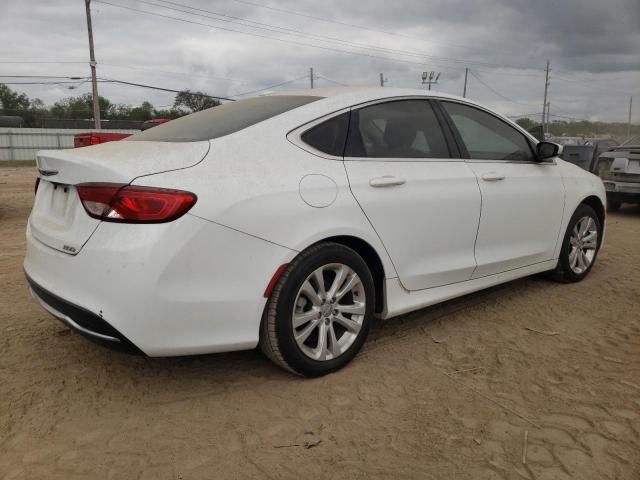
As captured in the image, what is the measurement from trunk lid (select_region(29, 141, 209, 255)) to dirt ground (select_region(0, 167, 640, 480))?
32.2 inches

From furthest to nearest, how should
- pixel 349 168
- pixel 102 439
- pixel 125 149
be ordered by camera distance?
pixel 349 168
pixel 125 149
pixel 102 439

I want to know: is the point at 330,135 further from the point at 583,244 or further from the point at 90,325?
the point at 583,244

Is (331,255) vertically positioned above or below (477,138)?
below

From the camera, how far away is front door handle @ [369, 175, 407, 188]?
3018mm

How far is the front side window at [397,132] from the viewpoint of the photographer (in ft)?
10.2

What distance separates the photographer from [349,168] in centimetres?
295

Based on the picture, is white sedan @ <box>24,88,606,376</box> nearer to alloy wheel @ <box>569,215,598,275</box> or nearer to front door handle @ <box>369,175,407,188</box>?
front door handle @ <box>369,175,407,188</box>

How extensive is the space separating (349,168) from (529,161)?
1974mm

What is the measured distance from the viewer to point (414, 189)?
3213 mm

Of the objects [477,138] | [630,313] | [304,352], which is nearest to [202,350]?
[304,352]

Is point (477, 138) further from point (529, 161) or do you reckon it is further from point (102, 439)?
point (102, 439)

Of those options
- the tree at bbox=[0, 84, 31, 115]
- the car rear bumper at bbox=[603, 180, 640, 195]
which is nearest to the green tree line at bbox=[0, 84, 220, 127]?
the tree at bbox=[0, 84, 31, 115]

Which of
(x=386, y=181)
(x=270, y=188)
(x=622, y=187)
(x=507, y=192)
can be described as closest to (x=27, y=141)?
(x=622, y=187)

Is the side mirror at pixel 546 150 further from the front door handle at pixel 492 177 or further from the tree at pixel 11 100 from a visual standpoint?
→ the tree at pixel 11 100
